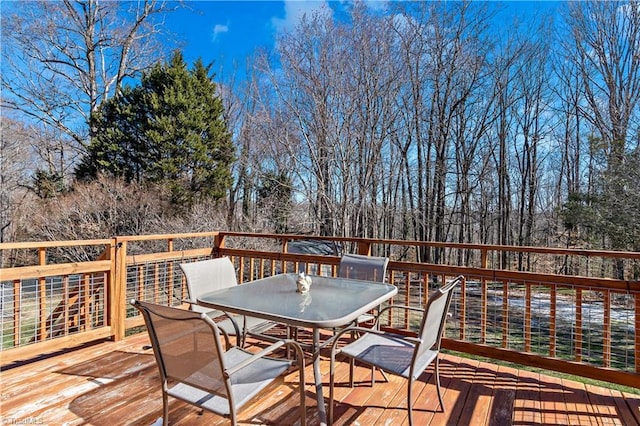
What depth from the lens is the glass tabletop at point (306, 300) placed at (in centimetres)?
194

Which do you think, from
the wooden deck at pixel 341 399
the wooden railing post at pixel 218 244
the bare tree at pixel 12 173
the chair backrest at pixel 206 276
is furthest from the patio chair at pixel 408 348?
the bare tree at pixel 12 173

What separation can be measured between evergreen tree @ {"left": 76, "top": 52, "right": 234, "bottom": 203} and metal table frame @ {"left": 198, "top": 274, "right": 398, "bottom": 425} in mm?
8611

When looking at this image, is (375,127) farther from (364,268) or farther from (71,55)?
(71,55)

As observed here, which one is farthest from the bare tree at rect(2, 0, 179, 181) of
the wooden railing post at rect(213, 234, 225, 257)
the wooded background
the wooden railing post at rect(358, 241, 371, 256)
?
the wooden railing post at rect(358, 241, 371, 256)

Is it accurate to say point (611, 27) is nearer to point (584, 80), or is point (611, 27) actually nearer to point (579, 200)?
point (584, 80)

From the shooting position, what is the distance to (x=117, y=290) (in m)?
3.54

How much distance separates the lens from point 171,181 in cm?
1049

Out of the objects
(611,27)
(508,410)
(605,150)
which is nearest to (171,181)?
(508,410)

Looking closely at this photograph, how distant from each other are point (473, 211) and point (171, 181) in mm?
9247

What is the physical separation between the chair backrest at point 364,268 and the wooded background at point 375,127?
6.40 m

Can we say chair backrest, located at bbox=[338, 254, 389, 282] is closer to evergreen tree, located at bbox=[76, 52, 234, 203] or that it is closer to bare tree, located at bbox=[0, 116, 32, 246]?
evergreen tree, located at bbox=[76, 52, 234, 203]

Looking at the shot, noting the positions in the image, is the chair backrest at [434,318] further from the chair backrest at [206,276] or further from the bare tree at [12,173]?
the bare tree at [12,173]

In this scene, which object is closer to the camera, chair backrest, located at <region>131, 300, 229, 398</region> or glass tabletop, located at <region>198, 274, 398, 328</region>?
chair backrest, located at <region>131, 300, 229, 398</region>

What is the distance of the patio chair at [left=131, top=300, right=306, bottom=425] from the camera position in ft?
5.20
